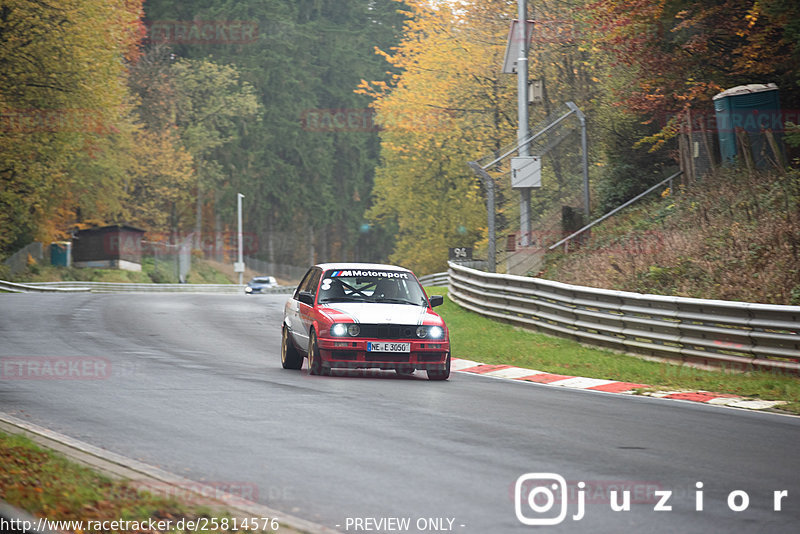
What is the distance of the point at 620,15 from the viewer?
23984mm

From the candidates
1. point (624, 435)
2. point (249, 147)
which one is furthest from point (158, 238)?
point (624, 435)

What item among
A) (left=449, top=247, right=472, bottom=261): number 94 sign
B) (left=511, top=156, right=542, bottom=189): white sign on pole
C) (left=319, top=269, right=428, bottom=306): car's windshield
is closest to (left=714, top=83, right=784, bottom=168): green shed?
(left=511, top=156, right=542, bottom=189): white sign on pole

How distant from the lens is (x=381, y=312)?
14.7 meters

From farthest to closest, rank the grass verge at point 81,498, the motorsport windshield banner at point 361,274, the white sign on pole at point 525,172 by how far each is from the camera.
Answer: the white sign on pole at point 525,172
the motorsport windshield banner at point 361,274
the grass verge at point 81,498

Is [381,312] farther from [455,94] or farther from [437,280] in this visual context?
[437,280]

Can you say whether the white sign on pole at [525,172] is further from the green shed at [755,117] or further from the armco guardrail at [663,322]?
the green shed at [755,117]

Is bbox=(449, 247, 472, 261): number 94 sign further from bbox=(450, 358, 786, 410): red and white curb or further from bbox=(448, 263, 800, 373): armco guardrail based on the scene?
bbox=(450, 358, 786, 410): red and white curb

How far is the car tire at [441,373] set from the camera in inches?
581

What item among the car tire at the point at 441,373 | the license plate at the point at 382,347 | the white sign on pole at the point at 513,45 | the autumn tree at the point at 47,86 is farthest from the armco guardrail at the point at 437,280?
the license plate at the point at 382,347

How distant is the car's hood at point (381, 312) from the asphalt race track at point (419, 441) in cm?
84

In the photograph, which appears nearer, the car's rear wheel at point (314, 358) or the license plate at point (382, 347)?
the license plate at point (382, 347)

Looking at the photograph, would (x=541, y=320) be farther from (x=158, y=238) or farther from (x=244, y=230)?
(x=244, y=230)

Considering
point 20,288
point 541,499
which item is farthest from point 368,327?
point 20,288

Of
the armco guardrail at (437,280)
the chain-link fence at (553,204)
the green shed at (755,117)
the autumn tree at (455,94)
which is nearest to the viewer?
the green shed at (755,117)
